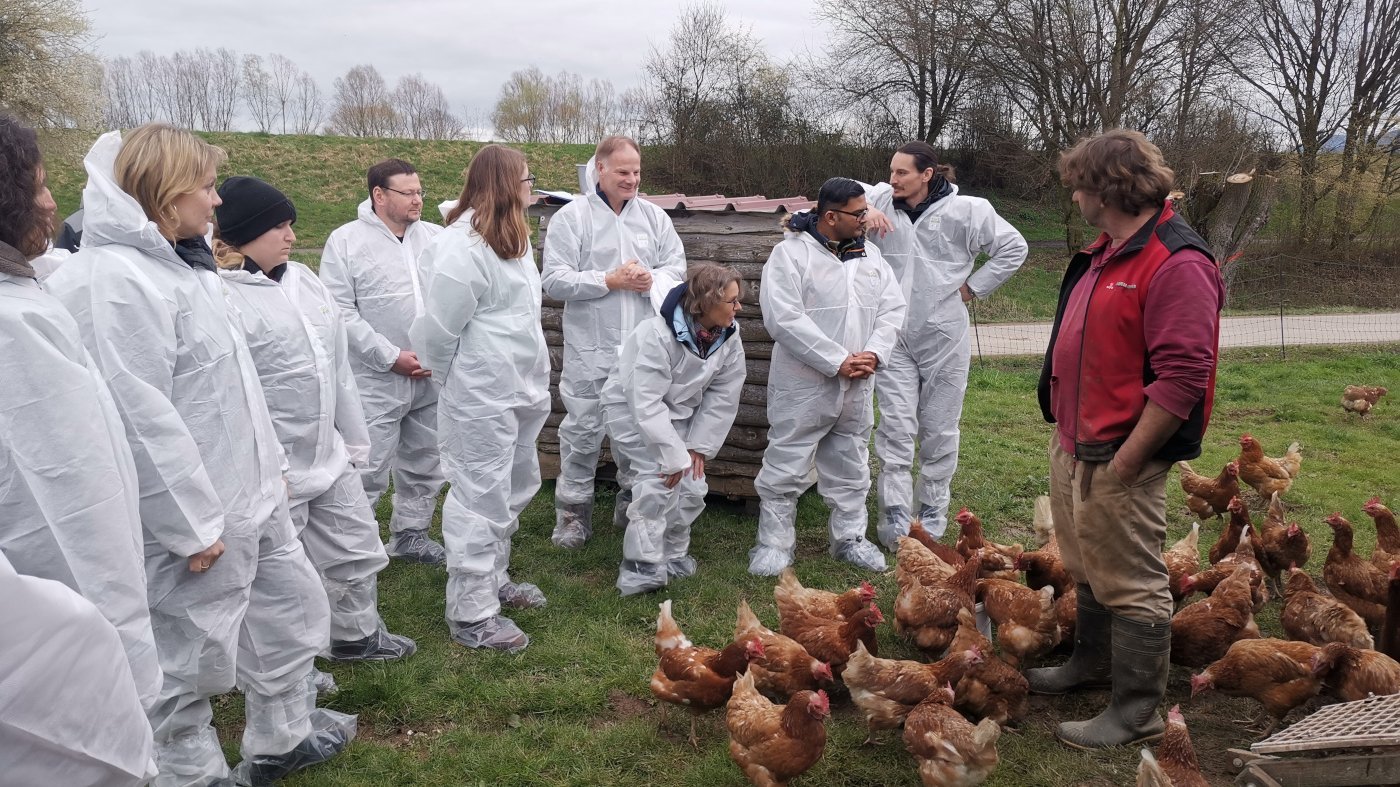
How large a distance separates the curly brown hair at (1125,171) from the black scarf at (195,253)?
3.09m

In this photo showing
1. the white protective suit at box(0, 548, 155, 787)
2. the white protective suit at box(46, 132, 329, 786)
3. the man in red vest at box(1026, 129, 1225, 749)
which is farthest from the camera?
the man in red vest at box(1026, 129, 1225, 749)

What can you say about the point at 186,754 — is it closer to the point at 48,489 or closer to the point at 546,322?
the point at 48,489

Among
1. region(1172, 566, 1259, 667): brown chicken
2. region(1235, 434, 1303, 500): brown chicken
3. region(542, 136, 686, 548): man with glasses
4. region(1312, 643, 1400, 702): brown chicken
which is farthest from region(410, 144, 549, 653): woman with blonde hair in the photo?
region(1235, 434, 1303, 500): brown chicken

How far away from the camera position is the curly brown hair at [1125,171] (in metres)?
3.35

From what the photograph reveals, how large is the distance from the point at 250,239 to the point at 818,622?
2961mm

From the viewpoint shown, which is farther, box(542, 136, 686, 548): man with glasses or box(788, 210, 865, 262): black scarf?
box(542, 136, 686, 548): man with glasses

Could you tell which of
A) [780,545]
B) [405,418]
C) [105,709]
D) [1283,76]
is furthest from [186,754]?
[1283,76]

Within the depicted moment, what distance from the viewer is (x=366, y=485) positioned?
5645 mm

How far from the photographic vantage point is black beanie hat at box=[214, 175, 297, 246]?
11.8 ft

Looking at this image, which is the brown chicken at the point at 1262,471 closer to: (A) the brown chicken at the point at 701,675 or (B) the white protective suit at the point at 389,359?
(A) the brown chicken at the point at 701,675

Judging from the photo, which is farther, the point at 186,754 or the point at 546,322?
the point at 546,322

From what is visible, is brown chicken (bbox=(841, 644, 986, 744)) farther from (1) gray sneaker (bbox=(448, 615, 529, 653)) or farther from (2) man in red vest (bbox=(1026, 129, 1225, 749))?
(1) gray sneaker (bbox=(448, 615, 529, 653))

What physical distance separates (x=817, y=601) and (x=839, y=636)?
28 centimetres

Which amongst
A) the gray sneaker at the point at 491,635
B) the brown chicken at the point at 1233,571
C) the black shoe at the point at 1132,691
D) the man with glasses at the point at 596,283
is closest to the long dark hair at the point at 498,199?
the man with glasses at the point at 596,283
